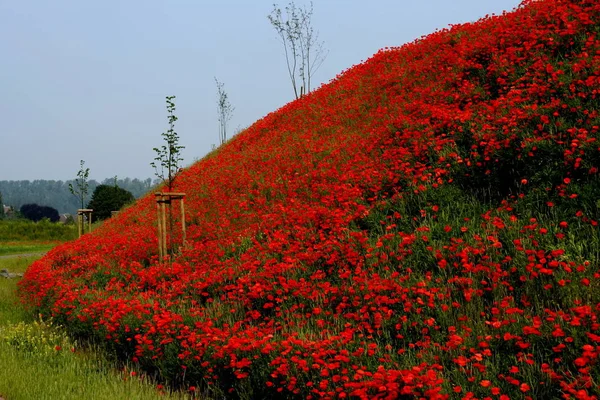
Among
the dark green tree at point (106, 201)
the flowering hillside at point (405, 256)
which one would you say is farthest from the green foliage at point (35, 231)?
the flowering hillside at point (405, 256)

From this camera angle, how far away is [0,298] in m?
13.9

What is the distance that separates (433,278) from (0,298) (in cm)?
1235

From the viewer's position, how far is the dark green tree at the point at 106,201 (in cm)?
3609

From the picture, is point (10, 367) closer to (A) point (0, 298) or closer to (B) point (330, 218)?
(B) point (330, 218)

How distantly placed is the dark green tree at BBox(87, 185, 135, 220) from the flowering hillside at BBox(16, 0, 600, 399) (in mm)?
20095

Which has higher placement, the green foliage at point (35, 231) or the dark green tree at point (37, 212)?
the dark green tree at point (37, 212)

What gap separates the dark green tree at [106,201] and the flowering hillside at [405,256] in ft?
65.9

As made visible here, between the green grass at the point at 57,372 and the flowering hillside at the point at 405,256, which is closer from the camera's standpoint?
the flowering hillside at the point at 405,256

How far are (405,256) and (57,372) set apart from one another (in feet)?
18.2

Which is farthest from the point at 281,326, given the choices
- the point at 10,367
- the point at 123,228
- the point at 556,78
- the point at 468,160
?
the point at 123,228

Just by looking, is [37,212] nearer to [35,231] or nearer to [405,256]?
[35,231]

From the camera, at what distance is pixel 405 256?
8.12m

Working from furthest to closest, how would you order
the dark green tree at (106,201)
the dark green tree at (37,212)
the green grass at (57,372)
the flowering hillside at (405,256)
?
the dark green tree at (37,212) → the dark green tree at (106,201) → the green grass at (57,372) → the flowering hillside at (405,256)

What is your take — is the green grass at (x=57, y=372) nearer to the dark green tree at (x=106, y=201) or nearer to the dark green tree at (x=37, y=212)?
the dark green tree at (x=106, y=201)
